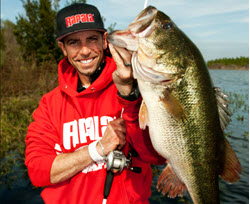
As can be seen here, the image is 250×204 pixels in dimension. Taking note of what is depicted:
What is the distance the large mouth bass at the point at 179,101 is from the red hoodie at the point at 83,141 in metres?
0.40

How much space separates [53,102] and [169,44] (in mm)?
1605

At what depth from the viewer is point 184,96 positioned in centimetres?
171

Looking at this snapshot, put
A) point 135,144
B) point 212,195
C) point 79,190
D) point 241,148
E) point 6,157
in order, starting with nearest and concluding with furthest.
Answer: point 212,195
point 135,144
point 79,190
point 6,157
point 241,148

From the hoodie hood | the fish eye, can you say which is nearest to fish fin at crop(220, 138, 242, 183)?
the fish eye

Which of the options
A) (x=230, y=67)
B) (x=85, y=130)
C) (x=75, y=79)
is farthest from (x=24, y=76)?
(x=230, y=67)

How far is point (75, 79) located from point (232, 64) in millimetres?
68841

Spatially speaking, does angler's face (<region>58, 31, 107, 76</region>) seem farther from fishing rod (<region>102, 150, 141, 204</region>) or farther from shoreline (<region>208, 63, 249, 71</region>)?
shoreline (<region>208, 63, 249, 71</region>)

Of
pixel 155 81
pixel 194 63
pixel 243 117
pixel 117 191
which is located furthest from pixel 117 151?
pixel 243 117

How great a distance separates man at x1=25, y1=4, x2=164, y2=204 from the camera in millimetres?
2207

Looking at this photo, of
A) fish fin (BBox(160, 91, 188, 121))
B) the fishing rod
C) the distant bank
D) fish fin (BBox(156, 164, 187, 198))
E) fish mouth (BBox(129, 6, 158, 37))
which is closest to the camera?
fish mouth (BBox(129, 6, 158, 37))

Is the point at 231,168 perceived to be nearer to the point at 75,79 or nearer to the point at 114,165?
the point at 114,165

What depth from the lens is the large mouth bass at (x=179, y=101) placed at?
1.64 meters

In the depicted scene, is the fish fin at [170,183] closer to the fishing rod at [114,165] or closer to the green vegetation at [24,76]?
the fishing rod at [114,165]

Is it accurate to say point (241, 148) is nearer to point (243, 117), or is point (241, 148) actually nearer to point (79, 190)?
point (243, 117)
